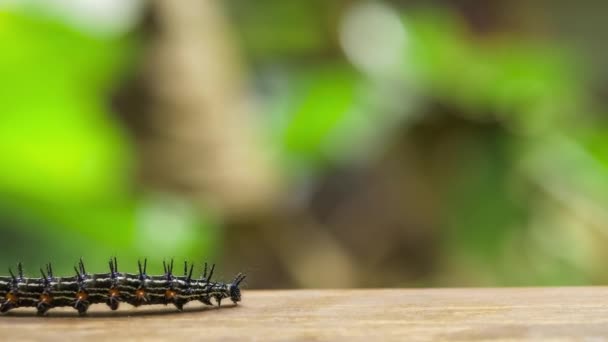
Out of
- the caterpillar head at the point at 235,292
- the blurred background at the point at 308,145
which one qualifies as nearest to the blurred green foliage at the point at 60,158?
the blurred background at the point at 308,145

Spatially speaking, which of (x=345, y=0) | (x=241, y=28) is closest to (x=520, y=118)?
(x=345, y=0)

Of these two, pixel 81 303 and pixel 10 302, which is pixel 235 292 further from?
pixel 10 302

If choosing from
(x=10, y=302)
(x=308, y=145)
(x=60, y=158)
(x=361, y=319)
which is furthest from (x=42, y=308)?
(x=308, y=145)

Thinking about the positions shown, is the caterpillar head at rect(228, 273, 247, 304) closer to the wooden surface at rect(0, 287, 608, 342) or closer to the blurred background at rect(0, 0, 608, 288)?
the wooden surface at rect(0, 287, 608, 342)

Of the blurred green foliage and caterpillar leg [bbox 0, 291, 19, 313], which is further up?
the blurred green foliage

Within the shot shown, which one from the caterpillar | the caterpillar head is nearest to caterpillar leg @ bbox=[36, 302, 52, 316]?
the caterpillar

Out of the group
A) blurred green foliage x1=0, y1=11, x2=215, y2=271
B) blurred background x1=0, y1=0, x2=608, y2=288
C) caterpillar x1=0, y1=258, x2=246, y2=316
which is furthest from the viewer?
blurred background x1=0, y1=0, x2=608, y2=288
